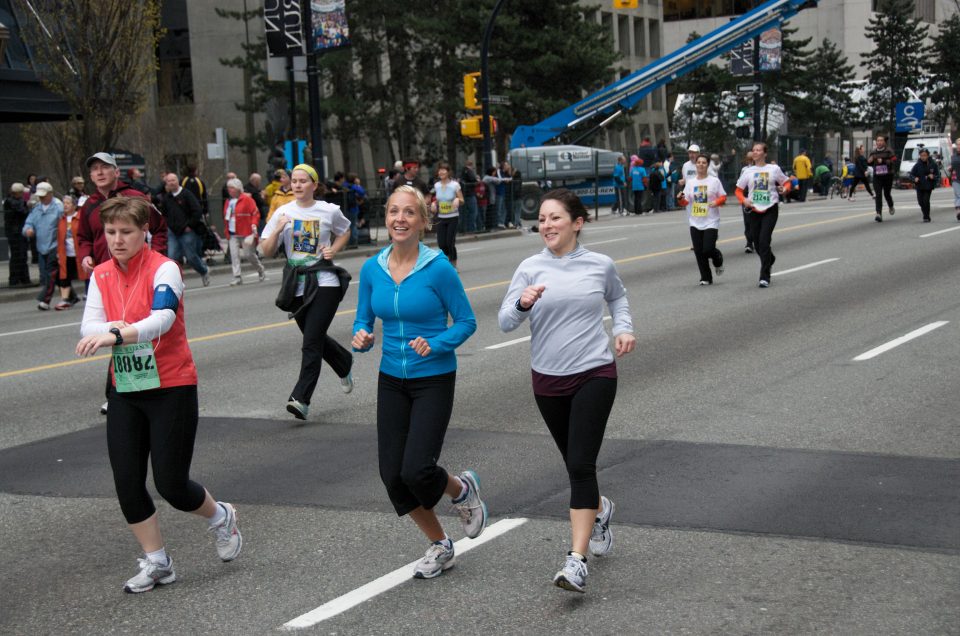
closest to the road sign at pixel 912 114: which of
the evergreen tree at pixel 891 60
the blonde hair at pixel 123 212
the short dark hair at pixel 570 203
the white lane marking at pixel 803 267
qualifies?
the evergreen tree at pixel 891 60

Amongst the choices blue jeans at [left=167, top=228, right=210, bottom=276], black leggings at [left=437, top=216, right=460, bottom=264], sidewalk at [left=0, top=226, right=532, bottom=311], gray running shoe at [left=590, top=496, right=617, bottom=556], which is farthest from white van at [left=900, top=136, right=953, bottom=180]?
gray running shoe at [left=590, top=496, right=617, bottom=556]

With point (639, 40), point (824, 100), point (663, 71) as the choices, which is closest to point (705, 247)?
point (663, 71)

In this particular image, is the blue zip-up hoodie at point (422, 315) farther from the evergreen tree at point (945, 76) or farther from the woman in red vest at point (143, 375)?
the evergreen tree at point (945, 76)

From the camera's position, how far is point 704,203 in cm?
1650

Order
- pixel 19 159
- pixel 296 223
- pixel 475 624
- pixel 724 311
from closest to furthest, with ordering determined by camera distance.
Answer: pixel 475 624, pixel 296 223, pixel 724 311, pixel 19 159

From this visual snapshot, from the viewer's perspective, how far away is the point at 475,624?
4.83 metres

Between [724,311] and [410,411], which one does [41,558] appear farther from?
[724,311]

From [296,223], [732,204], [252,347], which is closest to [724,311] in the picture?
[252,347]

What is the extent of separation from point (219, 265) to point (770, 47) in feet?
83.0

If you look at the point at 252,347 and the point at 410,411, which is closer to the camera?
the point at 410,411

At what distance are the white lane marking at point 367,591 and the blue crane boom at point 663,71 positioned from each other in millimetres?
35569

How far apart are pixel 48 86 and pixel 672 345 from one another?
742 inches

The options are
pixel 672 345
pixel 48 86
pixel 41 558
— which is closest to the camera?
pixel 41 558

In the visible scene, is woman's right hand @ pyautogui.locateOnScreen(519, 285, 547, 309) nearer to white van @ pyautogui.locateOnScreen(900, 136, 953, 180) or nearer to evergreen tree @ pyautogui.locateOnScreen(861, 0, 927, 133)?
white van @ pyautogui.locateOnScreen(900, 136, 953, 180)
